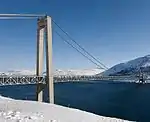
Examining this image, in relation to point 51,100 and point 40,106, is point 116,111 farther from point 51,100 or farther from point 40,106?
point 40,106

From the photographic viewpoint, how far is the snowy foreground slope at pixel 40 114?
19453mm

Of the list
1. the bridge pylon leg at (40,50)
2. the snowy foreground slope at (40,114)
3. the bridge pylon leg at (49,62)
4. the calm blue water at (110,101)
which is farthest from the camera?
the calm blue water at (110,101)

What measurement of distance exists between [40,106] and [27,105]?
1303 mm

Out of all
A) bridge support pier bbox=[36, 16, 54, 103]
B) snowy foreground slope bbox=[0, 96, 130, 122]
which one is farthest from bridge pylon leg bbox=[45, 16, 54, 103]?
snowy foreground slope bbox=[0, 96, 130, 122]

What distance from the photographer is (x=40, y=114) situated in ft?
70.9

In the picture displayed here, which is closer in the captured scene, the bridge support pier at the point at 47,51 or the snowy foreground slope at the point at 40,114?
the snowy foreground slope at the point at 40,114

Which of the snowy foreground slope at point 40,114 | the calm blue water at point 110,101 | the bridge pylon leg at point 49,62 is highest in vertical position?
the bridge pylon leg at point 49,62

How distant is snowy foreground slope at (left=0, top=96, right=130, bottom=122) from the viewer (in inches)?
766

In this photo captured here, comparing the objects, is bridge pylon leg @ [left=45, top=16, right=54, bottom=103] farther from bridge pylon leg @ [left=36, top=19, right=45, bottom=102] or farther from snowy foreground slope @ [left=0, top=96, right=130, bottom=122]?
snowy foreground slope @ [left=0, top=96, right=130, bottom=122]

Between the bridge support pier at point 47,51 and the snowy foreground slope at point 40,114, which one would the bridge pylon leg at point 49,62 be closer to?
the bridge support pier at point 47,51

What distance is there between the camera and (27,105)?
2506 cm

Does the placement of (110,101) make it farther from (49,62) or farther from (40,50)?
(49,62)

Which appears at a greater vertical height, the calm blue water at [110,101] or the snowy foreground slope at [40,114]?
the snowy foreground slope at [40,114]

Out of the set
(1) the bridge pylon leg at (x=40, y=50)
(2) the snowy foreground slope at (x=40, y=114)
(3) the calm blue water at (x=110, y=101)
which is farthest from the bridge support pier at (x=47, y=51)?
(2) the snowy foreground slope at (x=40, y=114)
